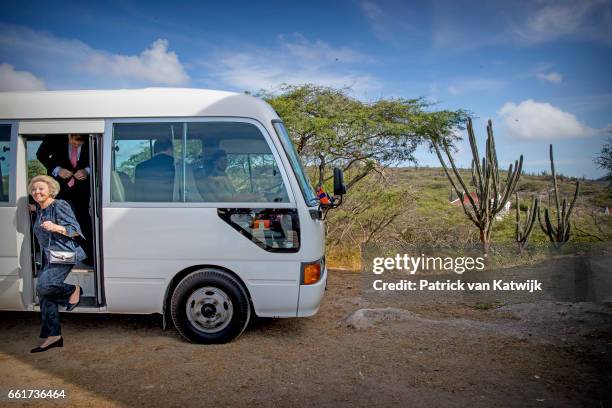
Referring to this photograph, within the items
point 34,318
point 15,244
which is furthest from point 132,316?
point 15,244

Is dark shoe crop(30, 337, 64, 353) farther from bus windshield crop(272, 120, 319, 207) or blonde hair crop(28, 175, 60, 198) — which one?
bus windshield crop(272, 120, 319, 207)

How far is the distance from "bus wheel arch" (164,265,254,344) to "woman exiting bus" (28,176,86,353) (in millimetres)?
1089

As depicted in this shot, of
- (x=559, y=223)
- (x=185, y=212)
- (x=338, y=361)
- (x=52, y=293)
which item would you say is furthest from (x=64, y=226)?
(x=559, y=223)

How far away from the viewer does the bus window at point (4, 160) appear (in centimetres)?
580

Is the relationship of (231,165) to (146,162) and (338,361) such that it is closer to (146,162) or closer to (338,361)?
(146,162)

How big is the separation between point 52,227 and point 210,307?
70.9 inches

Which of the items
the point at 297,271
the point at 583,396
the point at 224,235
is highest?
the point at 224,235

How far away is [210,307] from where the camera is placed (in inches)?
218

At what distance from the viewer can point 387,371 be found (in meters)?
4.96

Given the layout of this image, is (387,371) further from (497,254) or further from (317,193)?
(497,254)

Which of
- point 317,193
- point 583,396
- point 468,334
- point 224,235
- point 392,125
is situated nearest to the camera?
point 583,396

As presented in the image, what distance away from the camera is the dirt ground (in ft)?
14.4

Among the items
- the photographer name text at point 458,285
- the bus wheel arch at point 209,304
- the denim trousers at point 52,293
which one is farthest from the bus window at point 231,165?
the photographer name text at point 458,285

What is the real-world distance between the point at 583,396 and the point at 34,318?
6.44 meters
